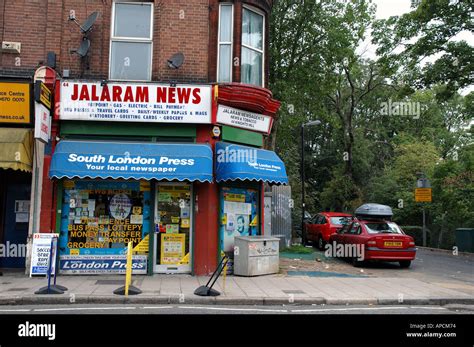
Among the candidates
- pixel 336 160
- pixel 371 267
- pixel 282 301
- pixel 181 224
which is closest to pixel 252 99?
pixel 181 224

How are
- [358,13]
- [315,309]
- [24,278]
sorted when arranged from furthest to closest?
[358,13] → [24,278] → [315,309]

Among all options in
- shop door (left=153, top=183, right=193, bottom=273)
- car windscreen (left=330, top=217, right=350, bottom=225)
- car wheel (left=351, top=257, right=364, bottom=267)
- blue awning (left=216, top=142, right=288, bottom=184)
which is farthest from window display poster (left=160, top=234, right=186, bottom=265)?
car windscreen (left=330, top=217, right=350, bottom=225)

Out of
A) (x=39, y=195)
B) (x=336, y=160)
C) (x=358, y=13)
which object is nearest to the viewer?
(x=39, y=195)

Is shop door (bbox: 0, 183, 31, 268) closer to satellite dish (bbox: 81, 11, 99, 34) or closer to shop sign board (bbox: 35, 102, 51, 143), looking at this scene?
shop sign board (bbox: 35, 102, 51, 143)

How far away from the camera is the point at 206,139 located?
12.9 metres

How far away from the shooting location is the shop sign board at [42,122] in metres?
11.3

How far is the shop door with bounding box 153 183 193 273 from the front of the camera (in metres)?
12.6

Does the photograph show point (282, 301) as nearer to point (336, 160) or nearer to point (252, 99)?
point (252, 99)

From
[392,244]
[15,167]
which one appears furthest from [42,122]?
[392,244]

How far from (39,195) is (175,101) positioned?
14.9 feet

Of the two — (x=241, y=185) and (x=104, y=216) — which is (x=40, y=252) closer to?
(x=104, y=216)

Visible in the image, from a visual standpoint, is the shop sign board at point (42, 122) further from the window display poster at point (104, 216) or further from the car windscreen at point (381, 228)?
the car windscreen at point (381, 228)

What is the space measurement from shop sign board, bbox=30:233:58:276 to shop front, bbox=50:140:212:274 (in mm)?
1112

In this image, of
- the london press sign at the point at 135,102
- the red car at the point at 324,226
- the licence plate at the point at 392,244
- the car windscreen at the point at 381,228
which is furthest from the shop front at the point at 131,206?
the red car at the point at 324,226
